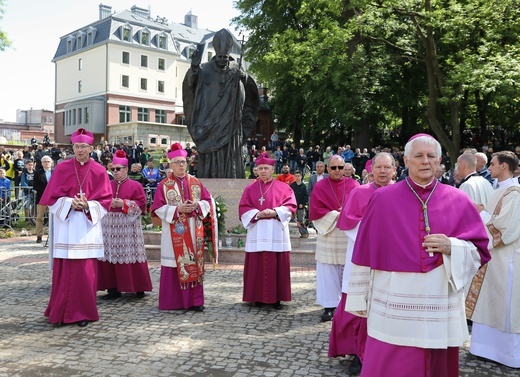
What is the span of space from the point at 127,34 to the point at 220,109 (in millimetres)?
46884

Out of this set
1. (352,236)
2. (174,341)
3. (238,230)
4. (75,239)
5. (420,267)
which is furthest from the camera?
(238,230)

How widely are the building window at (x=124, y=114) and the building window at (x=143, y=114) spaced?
3.86 feet

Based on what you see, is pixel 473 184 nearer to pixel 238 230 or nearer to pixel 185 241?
pixel 185 241

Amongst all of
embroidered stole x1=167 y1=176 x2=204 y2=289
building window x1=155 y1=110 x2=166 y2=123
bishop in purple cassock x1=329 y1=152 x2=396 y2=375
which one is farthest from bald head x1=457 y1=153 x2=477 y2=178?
building window x1=155 y1=110 x2=166 y2=123

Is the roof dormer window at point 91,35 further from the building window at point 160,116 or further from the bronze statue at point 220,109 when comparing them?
the bronze statue at point 220,109

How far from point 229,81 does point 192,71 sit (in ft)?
2.65

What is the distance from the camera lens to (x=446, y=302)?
135 inches

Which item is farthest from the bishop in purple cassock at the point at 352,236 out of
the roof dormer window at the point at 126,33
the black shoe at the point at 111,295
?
the roof dormer window at the point at 126,33

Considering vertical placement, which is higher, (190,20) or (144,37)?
(190,20)

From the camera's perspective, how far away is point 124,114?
5266 centimetres

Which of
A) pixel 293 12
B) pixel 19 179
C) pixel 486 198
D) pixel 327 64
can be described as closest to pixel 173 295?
pixel 486 198

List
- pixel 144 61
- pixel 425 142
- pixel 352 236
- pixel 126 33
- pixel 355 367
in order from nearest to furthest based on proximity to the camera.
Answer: pixel 425 142, pixel 355 367, pixel 352 236, pixel 126 33, pixel 144 61

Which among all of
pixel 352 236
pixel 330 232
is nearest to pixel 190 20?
pixel 330 232

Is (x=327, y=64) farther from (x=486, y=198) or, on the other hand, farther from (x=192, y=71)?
(x=486, y=198)
